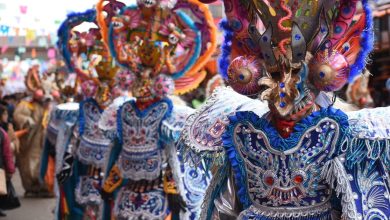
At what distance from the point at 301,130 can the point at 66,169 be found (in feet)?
16.5

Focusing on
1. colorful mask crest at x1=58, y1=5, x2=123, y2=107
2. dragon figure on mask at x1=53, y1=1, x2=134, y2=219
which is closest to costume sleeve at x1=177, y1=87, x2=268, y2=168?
dragon figure on mask at x1=53, y1=1, x2=134, y2=219

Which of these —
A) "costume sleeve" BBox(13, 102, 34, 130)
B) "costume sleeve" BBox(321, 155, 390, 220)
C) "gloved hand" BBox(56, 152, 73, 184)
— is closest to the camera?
"costume sleeve" BBox(321, 155, 390, 220)

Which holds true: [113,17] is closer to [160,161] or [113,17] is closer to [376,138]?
[160,161]

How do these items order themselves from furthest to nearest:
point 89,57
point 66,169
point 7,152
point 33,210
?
point 33,210 → point 89,57 → point 66,169 → point 7,152

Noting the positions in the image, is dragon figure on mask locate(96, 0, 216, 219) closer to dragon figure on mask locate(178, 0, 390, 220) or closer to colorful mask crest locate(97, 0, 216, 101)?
colorful mask crest locate(97, 0, 216, 101)

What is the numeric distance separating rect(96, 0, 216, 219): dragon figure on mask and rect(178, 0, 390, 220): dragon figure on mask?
7.32 ft

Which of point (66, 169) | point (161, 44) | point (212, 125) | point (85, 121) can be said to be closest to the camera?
point (212, 125)

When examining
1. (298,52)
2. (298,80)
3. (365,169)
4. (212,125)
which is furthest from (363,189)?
(212,125)

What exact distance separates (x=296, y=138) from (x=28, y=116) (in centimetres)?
1061

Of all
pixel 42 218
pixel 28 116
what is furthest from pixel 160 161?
pixel 28 116

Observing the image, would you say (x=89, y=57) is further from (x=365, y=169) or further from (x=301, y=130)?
(x=365, y=169)

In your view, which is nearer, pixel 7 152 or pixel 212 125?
pixel 212 125

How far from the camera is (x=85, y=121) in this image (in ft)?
24.9

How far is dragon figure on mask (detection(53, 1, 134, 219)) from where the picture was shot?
7.50 meters
